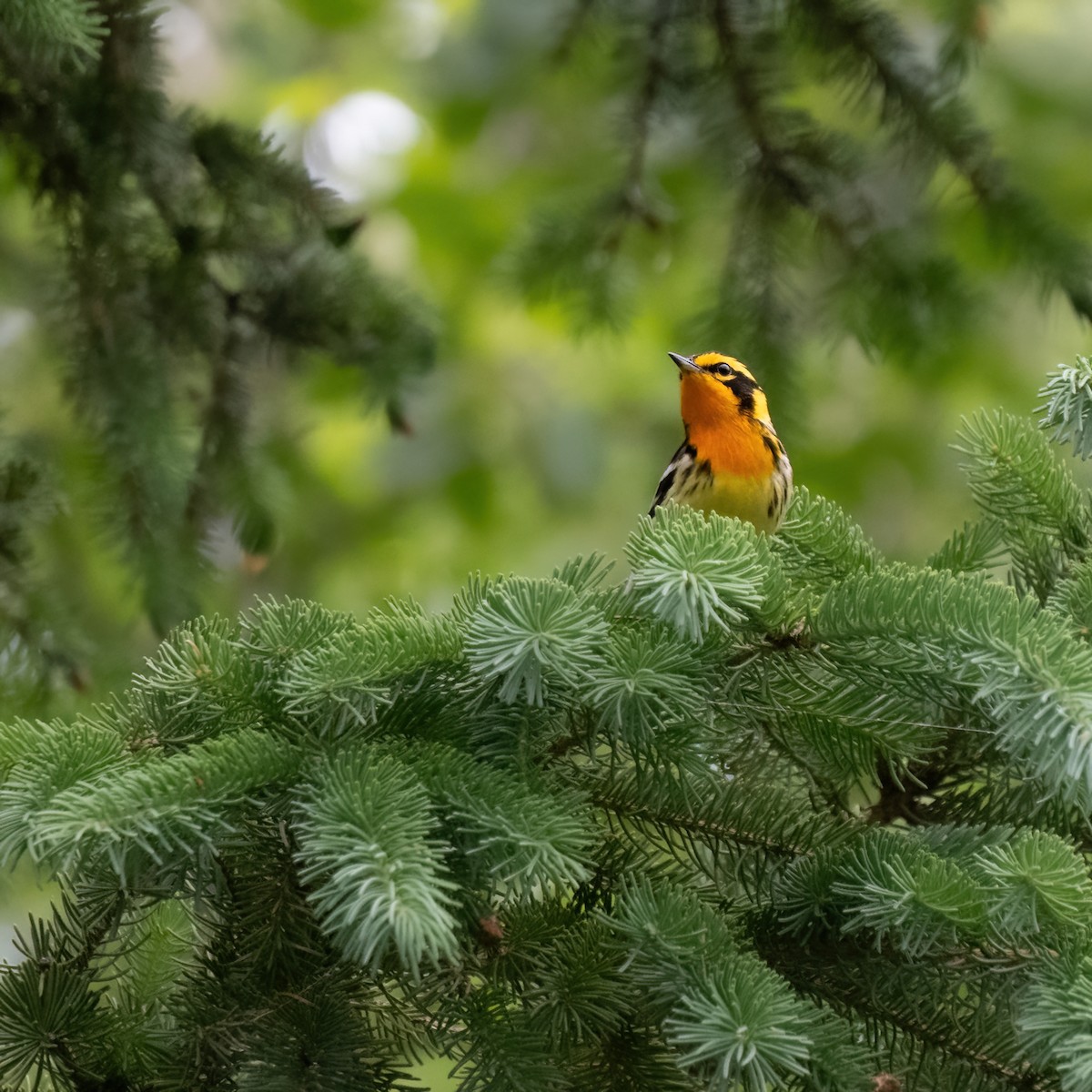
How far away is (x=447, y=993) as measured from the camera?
140 cm

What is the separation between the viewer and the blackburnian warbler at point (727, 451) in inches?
122

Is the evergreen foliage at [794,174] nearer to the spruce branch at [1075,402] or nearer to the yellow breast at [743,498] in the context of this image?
the yellow breast at [743,498]

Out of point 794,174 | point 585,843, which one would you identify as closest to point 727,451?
point 794,174

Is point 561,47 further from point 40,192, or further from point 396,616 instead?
point 396,616

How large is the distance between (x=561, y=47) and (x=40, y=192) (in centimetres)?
137

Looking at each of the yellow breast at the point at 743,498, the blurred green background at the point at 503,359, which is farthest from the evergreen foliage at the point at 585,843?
the blurred green background at the point at 503,359

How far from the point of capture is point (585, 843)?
4.14 ft

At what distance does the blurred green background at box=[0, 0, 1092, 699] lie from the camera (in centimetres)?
521

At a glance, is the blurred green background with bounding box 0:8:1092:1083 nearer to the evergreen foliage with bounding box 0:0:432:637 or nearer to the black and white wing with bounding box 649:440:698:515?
the black and white wing with bounding box 649:440:698:515

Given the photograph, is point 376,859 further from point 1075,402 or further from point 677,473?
point 677,473

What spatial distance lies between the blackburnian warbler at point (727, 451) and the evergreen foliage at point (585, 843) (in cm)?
149

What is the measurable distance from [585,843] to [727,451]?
2.13 m

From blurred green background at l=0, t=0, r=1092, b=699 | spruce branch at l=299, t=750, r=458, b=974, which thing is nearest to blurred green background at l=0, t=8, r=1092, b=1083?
blurred green background at l=0, t=0, r=1092, b=699

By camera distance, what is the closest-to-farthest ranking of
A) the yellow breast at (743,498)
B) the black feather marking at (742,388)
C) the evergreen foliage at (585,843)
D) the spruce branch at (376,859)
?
the spruce branch at (376,859) < the evergreen foliage at (585,843) < the yellow breast at (743,498) < the black feather marking at (742,388)
